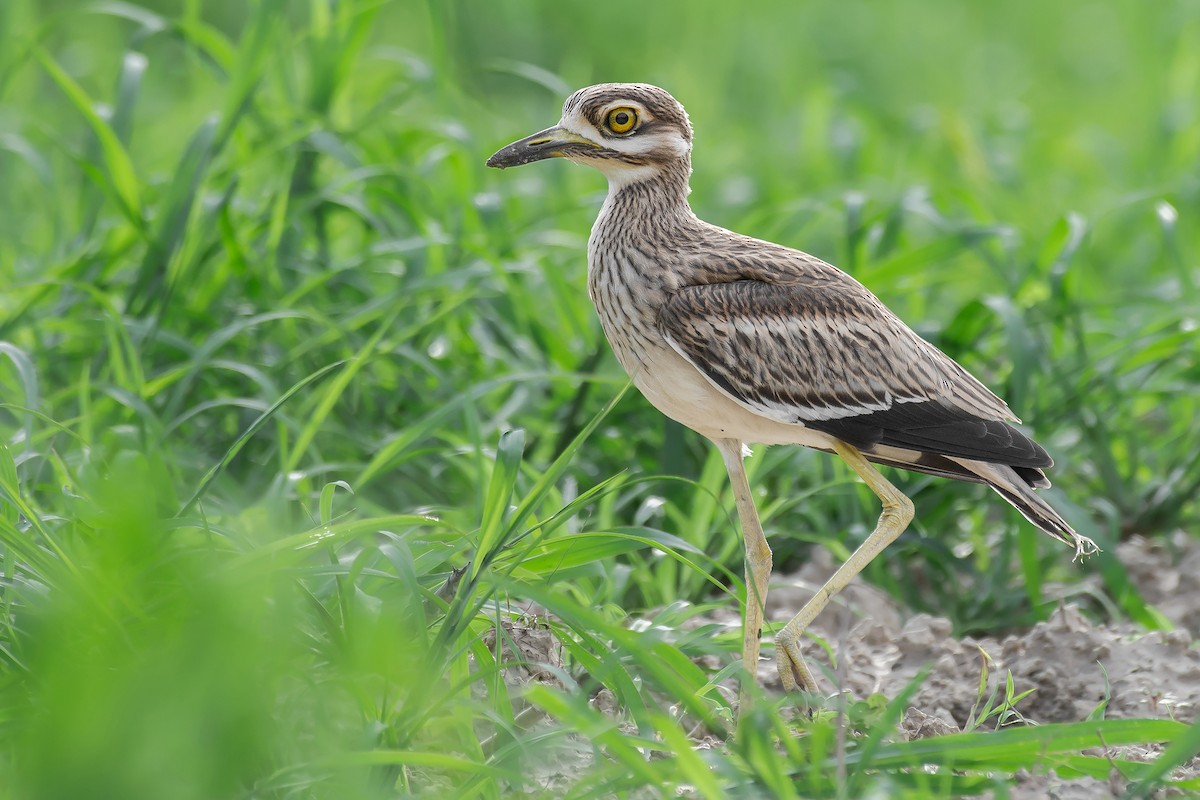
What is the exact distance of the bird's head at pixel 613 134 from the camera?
3.28m

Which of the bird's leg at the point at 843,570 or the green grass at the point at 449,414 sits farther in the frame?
the bird's leg at the point at 843,570

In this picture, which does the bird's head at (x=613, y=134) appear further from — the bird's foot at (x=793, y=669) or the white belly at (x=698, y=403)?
the bird's foot at (x=793, y=669)

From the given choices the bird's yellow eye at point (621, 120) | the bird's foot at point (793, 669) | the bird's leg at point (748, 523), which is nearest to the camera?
the bird's foot at point (793, 669)

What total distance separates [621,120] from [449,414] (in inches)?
36.8

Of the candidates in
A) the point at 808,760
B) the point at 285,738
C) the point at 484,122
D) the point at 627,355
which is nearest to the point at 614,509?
the point at 627,355

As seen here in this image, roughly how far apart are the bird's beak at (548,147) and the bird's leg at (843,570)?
3.09 feet

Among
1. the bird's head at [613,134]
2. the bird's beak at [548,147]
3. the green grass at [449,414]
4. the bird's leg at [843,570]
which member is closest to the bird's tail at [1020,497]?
the bird's leg at [843,570]

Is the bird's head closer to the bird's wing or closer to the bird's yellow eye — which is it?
the bird's yellow eye

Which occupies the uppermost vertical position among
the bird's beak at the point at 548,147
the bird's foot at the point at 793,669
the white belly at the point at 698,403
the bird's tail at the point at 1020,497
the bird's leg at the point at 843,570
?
the bird's beak at the point at 548,147

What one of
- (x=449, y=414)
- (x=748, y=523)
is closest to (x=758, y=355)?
(x=748, y=523)

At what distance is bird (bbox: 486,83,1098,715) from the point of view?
3.10m

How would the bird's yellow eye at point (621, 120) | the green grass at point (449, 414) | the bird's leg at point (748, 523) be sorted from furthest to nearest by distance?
the bird's yellow eye at point (621, 120)
the bird's leg at point (748, 523)
the green grass at point (449, 414)

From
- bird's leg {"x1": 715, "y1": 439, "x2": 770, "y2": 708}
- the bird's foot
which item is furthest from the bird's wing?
the bird's foot

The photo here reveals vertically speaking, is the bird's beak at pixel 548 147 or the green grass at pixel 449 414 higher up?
the bird's beak at pixel 548 147
